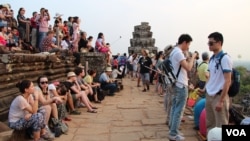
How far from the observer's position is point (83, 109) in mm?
A: 10711

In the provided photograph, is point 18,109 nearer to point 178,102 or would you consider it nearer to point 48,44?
point 178,102

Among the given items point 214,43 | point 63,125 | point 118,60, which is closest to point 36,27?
point 63,125

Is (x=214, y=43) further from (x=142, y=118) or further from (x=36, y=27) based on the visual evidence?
(x=36, y=27)

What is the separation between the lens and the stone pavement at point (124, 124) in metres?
7.24

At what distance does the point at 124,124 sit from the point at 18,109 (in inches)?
127

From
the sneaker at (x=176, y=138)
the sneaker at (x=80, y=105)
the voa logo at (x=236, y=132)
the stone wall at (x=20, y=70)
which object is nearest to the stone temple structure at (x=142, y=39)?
the stone wall at (x=20, y=70)

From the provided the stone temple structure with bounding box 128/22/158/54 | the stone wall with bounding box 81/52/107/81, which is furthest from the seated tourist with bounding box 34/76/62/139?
the stone temple structure with bounding box 128/22/158/54

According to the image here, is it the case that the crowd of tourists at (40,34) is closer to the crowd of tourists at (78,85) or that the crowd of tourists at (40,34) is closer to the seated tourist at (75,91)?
the crowd of tourists at (78,85)

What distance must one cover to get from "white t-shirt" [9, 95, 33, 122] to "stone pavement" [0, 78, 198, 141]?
1.16 metres

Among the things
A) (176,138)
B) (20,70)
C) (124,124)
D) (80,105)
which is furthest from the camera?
(80,105)

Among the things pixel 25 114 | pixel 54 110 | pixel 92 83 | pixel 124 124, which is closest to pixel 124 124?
pixel 124 124

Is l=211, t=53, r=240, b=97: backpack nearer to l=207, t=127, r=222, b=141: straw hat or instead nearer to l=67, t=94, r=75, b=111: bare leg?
l=207, t=127, r=222, b=141: straw hat

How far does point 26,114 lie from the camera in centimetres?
607

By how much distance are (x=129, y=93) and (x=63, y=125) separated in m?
7.98
